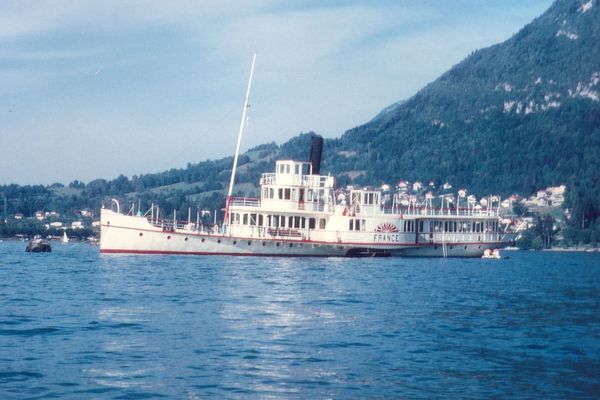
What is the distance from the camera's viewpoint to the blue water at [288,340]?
50.8 ft

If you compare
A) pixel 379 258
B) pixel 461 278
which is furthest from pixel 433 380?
pixel 379 258

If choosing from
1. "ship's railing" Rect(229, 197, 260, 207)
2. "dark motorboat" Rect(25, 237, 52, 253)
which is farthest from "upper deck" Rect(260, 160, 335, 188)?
"dark motorboat" Rect(25, 237, 52, 253)

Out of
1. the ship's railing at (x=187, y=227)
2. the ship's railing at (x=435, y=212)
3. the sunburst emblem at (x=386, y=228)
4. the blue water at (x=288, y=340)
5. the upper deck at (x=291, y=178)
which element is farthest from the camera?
the ship's railing at (x=435, y=212)

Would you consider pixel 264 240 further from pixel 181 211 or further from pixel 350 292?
pixel 181 211

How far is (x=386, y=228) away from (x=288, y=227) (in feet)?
28.1

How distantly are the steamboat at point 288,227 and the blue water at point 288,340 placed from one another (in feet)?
66.3

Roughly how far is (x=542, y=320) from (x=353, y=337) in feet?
26.2

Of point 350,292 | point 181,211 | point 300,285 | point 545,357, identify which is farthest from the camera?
Result: point 181,211

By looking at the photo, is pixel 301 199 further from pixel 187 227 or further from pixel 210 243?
pixel 187 227

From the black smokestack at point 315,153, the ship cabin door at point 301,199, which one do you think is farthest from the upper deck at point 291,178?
the black smokestack at point 315,153

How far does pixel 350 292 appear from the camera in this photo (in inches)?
1348

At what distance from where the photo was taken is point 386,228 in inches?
2606

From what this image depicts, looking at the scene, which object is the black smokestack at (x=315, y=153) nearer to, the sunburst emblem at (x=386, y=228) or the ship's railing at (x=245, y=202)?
the ship's railing at (x=245, y=202)

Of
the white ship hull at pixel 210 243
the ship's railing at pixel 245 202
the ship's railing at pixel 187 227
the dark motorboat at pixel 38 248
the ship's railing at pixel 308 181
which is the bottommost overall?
the dark motorboat at pixel 38 248
